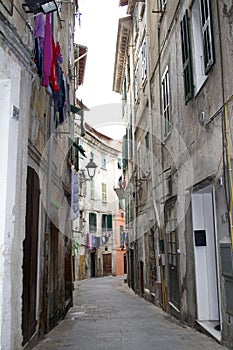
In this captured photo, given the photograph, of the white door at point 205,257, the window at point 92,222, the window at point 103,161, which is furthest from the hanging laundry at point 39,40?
the window at point 103,161

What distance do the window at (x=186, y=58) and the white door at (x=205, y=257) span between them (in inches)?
77.2

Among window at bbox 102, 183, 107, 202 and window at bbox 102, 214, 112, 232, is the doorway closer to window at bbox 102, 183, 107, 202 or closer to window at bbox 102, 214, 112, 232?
window at bbox 102, 183, 107, 202

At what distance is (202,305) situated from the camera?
25.1ft

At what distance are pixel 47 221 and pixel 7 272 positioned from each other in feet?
11.3

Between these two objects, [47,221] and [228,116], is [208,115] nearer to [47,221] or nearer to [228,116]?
[228,116]

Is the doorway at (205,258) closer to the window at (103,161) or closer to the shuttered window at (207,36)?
the shuttered window at (207,36)

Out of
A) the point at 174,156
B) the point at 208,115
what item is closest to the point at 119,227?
the point at 174,156

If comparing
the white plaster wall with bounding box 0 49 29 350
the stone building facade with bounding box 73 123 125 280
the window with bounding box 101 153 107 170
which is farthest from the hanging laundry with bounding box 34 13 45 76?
the window with bounding box 101 153 107 170

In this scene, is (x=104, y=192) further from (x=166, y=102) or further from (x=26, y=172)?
(x=26, y=172)

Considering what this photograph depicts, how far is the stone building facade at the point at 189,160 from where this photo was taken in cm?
609

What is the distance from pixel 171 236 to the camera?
10492 millimetres

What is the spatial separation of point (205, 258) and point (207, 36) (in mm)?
3906

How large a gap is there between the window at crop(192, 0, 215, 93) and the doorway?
2.10 meters

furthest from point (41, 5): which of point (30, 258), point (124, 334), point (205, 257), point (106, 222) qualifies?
point (106, 222)
